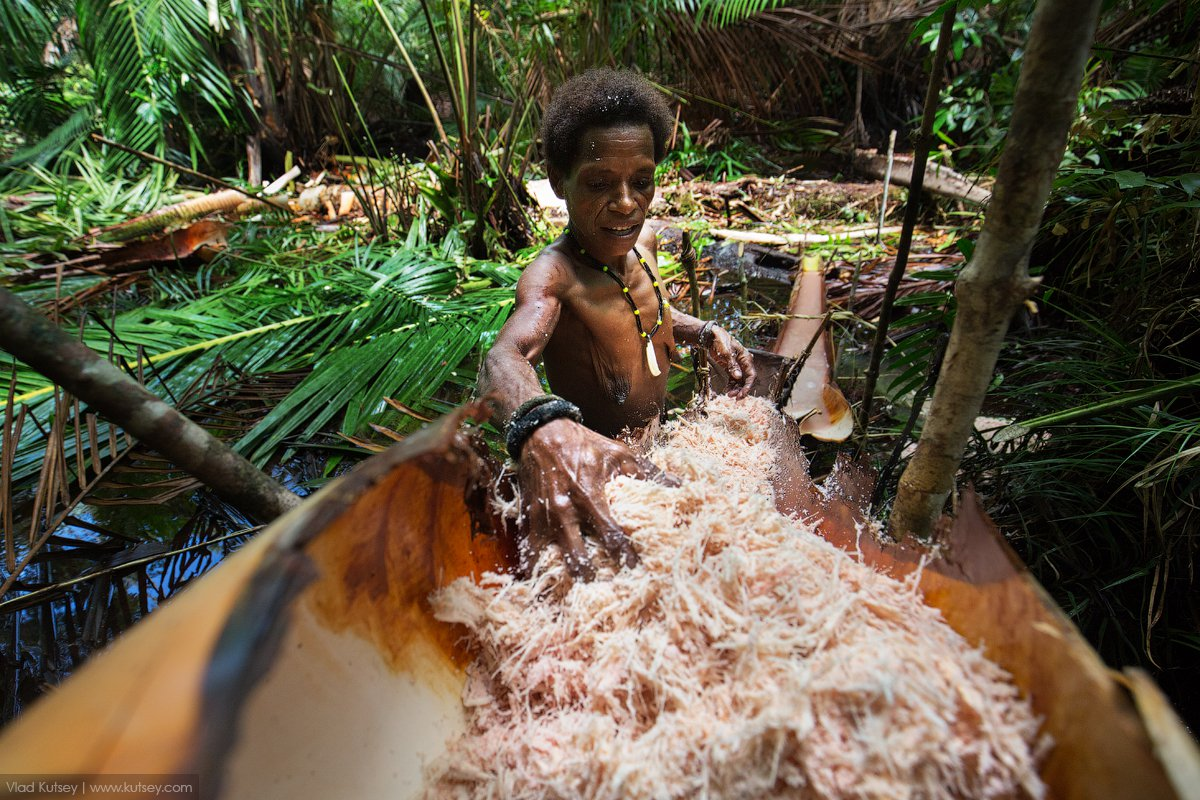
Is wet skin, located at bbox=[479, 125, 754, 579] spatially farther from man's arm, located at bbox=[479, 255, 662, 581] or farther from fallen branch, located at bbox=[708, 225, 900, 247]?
fallen branch, located at bbox=[708, 225, 900, 247]

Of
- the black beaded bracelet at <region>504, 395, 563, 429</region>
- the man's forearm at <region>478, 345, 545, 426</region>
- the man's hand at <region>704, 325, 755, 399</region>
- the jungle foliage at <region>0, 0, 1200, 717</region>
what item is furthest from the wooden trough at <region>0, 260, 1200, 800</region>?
the man's hand at <region>704, 325, 755, 399</region>

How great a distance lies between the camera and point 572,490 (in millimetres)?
999

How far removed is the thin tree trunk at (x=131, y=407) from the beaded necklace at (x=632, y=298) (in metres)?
1.25

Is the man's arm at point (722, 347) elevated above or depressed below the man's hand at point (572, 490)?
below

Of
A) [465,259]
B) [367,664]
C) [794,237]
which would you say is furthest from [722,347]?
[794,237]

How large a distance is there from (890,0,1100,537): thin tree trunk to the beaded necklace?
1.12m

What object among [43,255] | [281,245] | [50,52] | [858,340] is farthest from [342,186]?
[50,52]

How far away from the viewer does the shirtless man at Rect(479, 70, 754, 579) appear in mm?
1013

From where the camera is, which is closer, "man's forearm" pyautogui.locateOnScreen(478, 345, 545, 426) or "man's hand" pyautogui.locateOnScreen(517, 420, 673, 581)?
"man's hand" pyautogui.locateOnScreen(517, 420, 673, 581)

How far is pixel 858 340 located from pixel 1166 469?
2.17 meters

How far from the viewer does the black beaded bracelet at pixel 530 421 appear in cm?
110

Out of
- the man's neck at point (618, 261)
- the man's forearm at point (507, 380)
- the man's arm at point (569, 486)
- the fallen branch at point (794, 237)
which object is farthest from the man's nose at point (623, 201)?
the fallen branch at point (794, 237)

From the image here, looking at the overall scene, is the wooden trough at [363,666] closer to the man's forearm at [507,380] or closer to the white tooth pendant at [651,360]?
the man's forearm at [507,380]

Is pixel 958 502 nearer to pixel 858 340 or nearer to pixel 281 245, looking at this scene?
pixel 858 340
